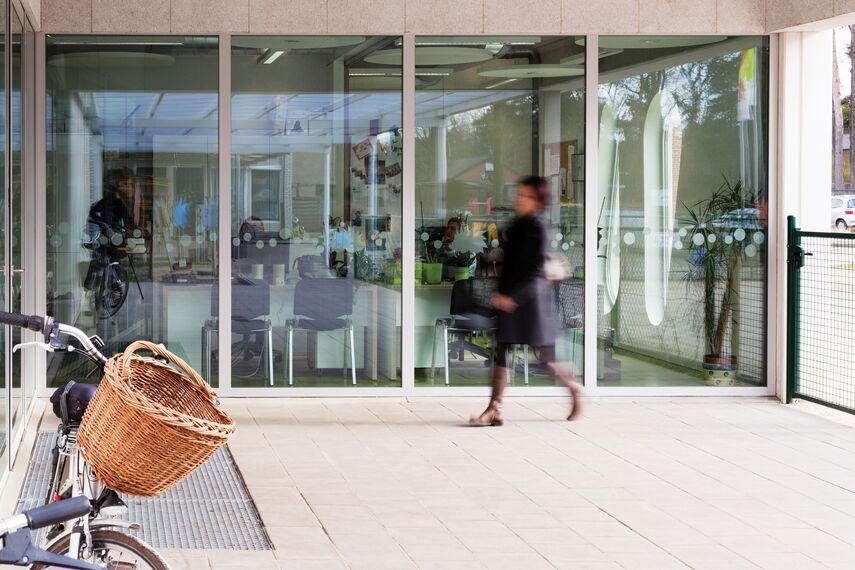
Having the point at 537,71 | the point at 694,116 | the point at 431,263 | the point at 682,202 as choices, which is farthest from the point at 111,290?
the point at 694,116

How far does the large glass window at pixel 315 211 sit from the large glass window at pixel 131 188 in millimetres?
266

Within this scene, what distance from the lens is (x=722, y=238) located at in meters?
9.64

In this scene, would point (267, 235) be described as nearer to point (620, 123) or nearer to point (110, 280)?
point (110, 280)

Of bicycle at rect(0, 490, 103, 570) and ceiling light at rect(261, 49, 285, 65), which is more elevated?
ceiling light at rect(261, 49, 285, 65)

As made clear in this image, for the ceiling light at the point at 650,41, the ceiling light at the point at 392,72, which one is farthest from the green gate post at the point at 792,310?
the ceiling light at the point at 392,72

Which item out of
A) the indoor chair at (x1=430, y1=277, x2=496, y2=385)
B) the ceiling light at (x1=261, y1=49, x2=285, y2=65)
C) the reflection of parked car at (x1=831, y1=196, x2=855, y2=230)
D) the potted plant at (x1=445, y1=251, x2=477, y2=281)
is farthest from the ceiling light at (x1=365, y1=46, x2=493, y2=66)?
the reflection of parked car at (x1=831, y1=196, x2=855, y2=230)

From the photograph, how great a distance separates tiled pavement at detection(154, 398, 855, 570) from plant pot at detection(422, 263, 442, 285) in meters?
0.97

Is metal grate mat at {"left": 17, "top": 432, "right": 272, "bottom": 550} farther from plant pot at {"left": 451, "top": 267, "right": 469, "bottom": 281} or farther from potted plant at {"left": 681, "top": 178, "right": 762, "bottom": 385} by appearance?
potted plant at {"left": 681, "top": 178, "right": 762, "bottom": 385}

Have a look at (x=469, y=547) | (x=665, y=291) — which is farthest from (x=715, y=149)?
(x=469, y=547)

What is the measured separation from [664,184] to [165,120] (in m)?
3.99

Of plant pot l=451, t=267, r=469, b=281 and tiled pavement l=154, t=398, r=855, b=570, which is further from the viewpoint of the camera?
plant pot l=451, t=267, r=469, b=281

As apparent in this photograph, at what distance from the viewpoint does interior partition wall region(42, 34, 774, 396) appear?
9.20 m

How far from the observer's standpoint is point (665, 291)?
31.7 ft

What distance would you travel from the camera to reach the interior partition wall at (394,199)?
9.20m
